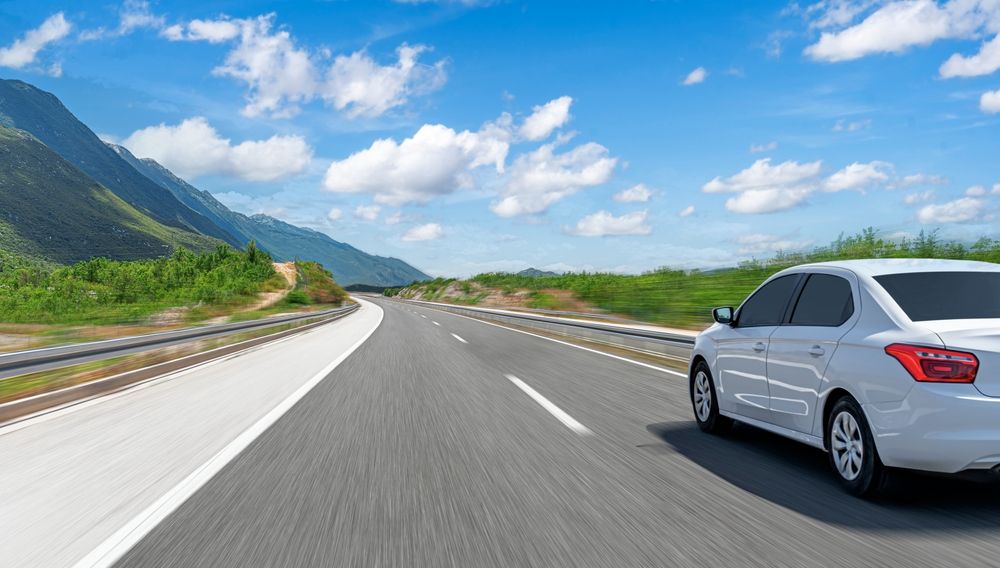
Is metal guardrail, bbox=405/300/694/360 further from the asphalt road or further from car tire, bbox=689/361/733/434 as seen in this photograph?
the asphalt road

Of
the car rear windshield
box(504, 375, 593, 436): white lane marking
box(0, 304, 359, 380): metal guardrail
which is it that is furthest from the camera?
box(0, 304, 359, 380): metal guardrail

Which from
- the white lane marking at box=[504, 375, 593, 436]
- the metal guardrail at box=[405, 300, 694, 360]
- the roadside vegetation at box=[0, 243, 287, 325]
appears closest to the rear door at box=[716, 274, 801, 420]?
the white lane marking at box=[504, 375, 593, 436]

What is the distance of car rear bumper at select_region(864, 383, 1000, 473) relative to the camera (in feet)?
11.8

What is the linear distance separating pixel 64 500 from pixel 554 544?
3.13 m

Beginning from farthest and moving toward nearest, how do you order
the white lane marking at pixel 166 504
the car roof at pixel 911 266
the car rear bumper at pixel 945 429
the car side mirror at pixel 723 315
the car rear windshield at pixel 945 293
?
1. the car side mirror at pixel 723 315
2. the car roof at pixel 911 266
3. the car rear windshield at pixel 945 293
4. the car rear bumper at pixel 945 429
5. the white lane marking at pixel 166 504

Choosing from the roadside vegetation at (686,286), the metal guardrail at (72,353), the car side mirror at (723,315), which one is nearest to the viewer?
the car side mirror at (723,315)

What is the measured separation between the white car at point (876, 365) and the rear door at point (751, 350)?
0.02m

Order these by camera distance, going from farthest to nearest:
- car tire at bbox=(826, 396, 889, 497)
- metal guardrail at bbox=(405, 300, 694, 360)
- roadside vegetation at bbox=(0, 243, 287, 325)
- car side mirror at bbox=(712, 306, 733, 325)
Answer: roadside vegetation at bbox=(0, 243, 287, 325) → metal guardrail at bbox=(405, 300, 694, 360) → car side mirror at bbox=(712, 306, 733, 325) → car tire at bbox=(826, 396, 889, 497)

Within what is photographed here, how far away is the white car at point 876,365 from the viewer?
368 centimetres

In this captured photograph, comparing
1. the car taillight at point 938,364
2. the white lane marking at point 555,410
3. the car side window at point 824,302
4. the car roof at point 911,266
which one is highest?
the car roof at point 911,266

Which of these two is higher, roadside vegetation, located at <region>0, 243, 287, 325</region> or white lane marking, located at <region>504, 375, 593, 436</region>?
roadside vegetation, located at <region>0, 243, 287, 325</region>

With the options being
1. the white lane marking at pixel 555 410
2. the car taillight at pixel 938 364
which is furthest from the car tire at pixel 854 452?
the white lane marking at pixel 555 410

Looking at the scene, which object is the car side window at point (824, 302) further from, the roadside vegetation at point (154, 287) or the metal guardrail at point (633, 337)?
the roadside vegetation at point (154, 287)

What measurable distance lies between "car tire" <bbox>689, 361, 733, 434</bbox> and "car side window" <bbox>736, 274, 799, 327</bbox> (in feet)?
2.23
